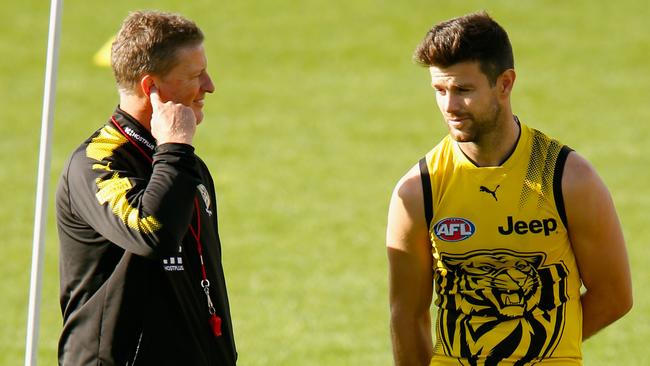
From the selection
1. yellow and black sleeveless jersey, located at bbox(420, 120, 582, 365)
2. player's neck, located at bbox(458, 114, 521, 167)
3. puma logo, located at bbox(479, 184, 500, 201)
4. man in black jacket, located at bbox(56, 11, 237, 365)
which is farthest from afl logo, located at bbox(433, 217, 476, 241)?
man in black jacket, located at bbox(56, 11, 237, 365)

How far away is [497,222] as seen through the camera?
4371 mm

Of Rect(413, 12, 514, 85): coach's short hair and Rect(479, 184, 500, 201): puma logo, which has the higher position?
Rect(413, 12, 514, 85): coach's short hair

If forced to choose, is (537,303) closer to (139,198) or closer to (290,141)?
(139,198)


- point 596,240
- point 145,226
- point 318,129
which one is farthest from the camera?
point 318,129

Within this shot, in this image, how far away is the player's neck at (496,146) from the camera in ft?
14.5

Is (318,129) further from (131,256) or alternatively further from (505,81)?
(131,256)

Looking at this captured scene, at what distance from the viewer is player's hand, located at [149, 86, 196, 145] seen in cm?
411

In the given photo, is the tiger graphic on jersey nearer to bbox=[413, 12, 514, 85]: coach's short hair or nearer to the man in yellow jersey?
the man in yellow jersey

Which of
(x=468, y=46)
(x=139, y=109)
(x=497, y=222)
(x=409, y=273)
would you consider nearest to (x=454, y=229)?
(x=497, y=222)

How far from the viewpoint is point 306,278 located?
34.6 ft

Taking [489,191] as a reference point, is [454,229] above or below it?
below

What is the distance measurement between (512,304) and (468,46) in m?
0.97

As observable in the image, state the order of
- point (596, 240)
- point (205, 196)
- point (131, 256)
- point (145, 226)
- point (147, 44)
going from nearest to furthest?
1. point (145, 226)
2. point (131, 256)
3. point (147, 44)
4. point (596, 240)
5. point (205, 196)

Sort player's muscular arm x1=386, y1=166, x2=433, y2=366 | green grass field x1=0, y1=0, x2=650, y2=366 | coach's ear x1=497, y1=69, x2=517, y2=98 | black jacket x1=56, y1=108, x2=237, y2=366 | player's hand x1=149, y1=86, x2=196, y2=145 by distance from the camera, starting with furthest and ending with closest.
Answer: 1. green grass field x1=0, y1=0, x2=650, y2=366
2. player's muscular arm x1=386, y1=166, x2=433, y2=366
3. coach's ear x1=497, y1=69, x2=517, y2=98
4. player's hand x1=149, y1=86, x2=196, y2=145
5. black jacket x1=56, y1=108, x2=237, y2=366
